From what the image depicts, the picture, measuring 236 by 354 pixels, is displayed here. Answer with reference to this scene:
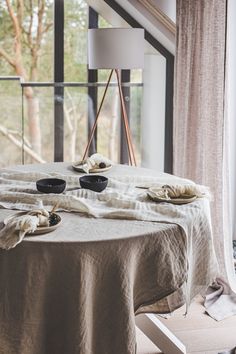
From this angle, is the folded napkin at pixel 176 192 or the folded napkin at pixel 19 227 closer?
the folded napkin at pixel 19 227

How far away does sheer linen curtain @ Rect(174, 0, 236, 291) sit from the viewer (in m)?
3.30

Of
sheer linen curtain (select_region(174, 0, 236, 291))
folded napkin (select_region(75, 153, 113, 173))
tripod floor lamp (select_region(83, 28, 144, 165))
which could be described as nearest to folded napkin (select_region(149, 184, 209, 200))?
folded napkin (select_region(75, 153, 113, 173))

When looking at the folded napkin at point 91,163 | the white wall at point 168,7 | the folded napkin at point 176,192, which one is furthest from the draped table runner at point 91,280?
the white wall at point 168,7

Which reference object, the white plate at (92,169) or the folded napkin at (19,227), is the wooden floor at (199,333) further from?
the folded napkin at (19,227)

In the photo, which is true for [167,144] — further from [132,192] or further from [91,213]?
[91,213]

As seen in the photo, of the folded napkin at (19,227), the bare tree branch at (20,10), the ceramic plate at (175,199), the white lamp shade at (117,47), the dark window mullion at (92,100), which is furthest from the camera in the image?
the bare tree branch at (20,10)

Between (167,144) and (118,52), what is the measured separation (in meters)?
1.09

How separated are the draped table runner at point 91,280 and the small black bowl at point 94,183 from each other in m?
0.27

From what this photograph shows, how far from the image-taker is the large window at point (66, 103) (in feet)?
14.4

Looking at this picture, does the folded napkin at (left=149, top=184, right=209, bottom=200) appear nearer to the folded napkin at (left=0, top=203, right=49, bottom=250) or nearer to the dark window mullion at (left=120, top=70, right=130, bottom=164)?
the folded napkin at (left=0, top=203, right=49, bottom=250)

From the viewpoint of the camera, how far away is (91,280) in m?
1.90

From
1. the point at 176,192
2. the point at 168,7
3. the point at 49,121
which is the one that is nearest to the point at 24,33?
the point at 49,121

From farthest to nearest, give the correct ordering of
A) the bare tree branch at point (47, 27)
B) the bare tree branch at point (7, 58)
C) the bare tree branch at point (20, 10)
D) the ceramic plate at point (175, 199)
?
the bare tree branch at point (7, 58) → the bare tree branch at point (20, 10) → the bare tree branch at point (47, 27) → the ceramic plate at point (175, 199)

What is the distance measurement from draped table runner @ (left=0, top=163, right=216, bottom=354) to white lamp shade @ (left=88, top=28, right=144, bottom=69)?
171cm
